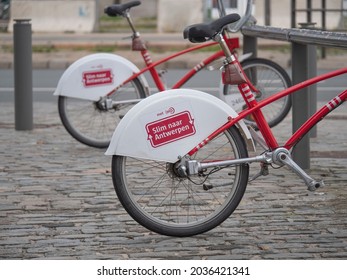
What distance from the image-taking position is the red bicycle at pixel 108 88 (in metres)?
10.0

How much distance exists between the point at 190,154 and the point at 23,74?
16.7 ft

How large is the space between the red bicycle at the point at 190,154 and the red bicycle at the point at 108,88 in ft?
10.6

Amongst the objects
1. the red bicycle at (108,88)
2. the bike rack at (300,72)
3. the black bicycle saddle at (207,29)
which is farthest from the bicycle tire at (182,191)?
the red bicycle at (108,88)

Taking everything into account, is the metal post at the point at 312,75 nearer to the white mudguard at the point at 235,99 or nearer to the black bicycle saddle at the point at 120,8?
the white mudguard at the point at 235,99

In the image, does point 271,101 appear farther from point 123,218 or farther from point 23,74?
point 23,74

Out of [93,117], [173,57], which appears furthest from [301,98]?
[93,117]

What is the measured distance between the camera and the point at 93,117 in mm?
10102

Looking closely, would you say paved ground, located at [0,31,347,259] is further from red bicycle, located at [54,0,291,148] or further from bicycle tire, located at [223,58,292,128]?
bicycle tire, located at [223,58,292,128]

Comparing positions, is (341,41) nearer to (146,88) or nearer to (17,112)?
(146,88)

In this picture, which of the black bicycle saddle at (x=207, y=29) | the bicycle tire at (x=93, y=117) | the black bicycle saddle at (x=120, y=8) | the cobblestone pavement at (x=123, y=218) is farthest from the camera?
the black bicycle saddle at (x=120, y=8)

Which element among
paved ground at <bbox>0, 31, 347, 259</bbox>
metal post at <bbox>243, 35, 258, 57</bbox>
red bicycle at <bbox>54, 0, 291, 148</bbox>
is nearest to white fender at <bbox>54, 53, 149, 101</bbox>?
red bicycle at <bbox>54, 0, 291, 148</bbox>

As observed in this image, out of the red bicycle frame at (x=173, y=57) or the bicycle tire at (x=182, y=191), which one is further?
the red bicycle frame at (x=173, y=57)

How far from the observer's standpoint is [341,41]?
7.25m

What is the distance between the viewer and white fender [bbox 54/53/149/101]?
394 inches
